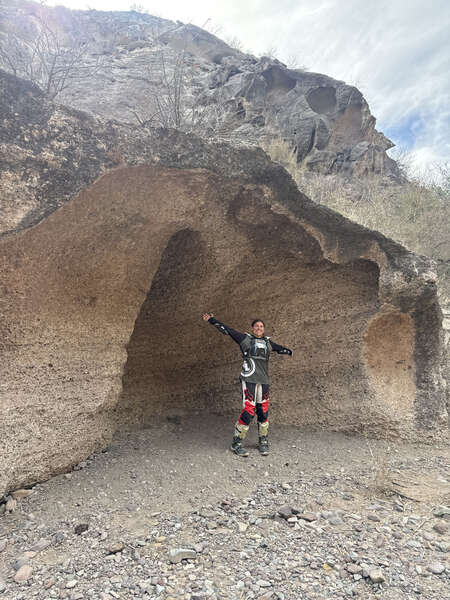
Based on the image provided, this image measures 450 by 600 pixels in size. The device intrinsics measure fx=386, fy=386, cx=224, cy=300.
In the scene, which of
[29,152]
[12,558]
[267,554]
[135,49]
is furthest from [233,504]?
[135,49]

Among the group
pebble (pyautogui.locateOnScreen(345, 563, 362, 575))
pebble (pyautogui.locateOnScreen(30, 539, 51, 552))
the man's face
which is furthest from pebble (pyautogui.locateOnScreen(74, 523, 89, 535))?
the man's face

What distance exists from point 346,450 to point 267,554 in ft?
5.62

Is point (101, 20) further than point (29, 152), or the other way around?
point (101, 20)

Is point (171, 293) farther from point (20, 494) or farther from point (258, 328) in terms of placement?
point (20, 494)

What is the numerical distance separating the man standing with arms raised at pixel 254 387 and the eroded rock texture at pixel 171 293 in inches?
17.6

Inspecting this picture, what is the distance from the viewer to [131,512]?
2.58 m

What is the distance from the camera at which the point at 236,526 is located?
7.70 feet

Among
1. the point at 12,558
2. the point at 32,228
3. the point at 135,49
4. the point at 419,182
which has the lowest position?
the point at 12,558

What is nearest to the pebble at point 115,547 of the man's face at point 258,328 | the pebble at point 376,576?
the pebble at point 376,576

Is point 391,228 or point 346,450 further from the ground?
point 391,228

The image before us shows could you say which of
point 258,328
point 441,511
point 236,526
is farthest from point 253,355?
point 441,511

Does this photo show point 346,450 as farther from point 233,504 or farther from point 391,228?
point 391,228

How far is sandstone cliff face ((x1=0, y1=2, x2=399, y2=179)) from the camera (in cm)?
938

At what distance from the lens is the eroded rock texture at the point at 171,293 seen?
2.67 meters
